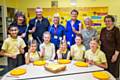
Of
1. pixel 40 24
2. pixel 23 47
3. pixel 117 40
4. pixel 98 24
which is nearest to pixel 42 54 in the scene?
pixel 23 47

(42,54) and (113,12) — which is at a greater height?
(113,12)

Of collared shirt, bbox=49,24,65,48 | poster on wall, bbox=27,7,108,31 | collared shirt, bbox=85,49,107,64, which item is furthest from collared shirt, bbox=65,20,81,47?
poster on wall, bbox=27,7,108,31

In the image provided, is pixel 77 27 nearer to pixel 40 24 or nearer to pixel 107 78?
pixel 40 24

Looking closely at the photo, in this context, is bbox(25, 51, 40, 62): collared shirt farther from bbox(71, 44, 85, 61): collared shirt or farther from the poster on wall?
the poster on wall

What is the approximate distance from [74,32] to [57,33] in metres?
0.35

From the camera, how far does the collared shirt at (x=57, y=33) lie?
3.80m

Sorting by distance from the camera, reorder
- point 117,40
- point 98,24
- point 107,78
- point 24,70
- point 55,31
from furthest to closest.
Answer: point 98,24 → point 55,31 → point 117,40 → point 24,70 → point 107,78

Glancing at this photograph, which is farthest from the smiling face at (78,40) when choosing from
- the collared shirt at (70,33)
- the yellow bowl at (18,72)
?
the yellow bowl at (18,72)

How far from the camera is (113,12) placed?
6.40 meters

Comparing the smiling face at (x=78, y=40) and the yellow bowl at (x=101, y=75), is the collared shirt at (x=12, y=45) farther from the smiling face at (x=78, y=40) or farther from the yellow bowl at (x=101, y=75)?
the yellow bowl at (x=101, y=75)

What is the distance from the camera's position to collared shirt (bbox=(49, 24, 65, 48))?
3.80 meters

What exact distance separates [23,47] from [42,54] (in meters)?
0.40

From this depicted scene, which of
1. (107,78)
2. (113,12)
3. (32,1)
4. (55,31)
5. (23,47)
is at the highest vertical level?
(32,1)

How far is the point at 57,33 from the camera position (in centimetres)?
380
